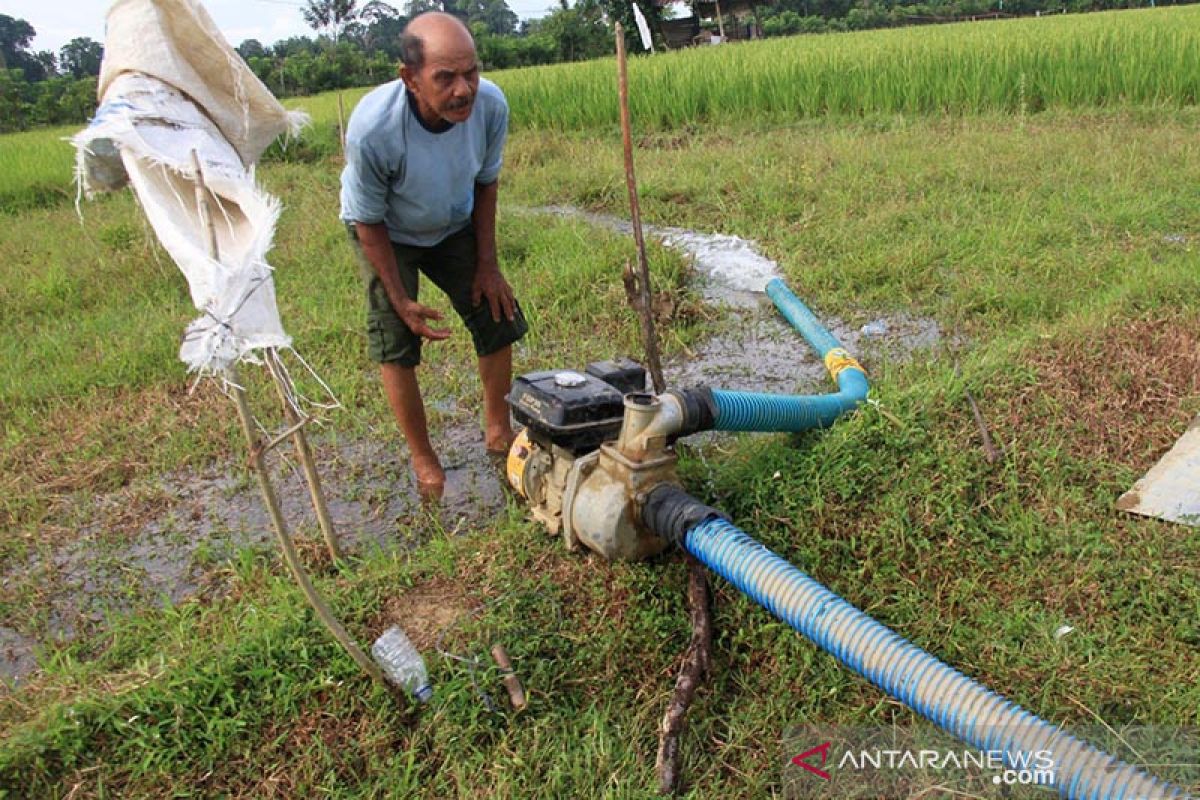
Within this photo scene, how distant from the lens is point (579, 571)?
2418 millimetres

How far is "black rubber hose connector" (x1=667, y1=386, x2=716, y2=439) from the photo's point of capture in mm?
2254

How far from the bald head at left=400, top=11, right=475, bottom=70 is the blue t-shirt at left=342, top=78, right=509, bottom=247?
0.17m

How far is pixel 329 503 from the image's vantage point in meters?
3.07

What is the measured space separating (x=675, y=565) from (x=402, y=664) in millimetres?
761

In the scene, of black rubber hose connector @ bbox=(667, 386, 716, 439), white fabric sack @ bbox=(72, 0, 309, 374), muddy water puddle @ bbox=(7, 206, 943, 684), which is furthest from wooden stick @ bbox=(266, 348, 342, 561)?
black rubber hose connector @ bbox=(667, 386, 716, 439)

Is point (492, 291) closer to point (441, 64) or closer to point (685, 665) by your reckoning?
point (441, 64)

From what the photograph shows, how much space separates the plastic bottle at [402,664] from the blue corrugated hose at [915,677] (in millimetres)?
709

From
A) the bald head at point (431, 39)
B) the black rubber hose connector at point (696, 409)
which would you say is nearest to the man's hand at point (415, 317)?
the bald head at point (431, 39)

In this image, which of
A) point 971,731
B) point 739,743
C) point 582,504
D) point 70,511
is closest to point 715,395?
point 582,504

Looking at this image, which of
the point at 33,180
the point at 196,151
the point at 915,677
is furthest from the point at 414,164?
the point at 33,180

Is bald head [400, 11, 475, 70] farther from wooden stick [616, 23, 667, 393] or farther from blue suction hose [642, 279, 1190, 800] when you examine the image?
blue suction hose [642, 279, 1190, 800]

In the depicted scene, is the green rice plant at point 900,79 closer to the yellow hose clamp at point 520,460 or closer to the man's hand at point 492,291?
the man's hand at point 492,291

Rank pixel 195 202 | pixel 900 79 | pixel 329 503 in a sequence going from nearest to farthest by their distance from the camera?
pixel 195 202 → pixel 329 503 → pixel 900 79

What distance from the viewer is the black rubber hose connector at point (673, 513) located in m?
2.09
